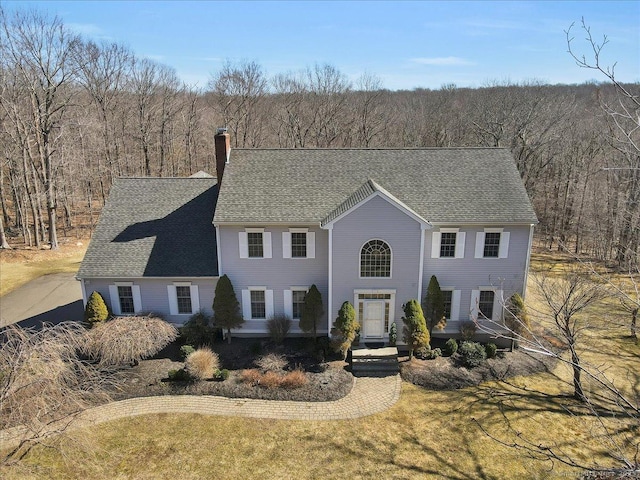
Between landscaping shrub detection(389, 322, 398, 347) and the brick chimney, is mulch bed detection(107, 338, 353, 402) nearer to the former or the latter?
landscaping shrub detection(389, 322, 398, 347)

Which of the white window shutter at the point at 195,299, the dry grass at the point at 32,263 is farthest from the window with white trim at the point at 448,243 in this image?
the dry grass at the point at 32,263

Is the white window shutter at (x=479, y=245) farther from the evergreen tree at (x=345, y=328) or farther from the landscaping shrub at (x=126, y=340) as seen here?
the landscaping shrub at (x=126, y=340)

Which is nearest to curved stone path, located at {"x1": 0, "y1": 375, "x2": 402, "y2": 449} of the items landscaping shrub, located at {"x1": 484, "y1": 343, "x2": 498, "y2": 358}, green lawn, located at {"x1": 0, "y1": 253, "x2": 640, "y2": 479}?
green lawn, located at {"x1": 0, "y1": 253, "x2": 640, "y2": 479}

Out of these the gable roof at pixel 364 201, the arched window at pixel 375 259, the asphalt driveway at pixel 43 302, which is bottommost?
the asphalt driveway at pixel 43 302

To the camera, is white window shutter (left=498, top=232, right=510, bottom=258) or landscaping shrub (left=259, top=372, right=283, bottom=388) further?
white window shutter (left=498, top=232, right=510, bottom=258)

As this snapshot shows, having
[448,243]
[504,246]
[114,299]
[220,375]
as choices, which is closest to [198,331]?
[220,375]

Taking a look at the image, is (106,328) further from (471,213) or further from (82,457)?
(471,213)

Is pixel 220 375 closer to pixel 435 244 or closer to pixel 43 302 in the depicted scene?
pixel 435 244
